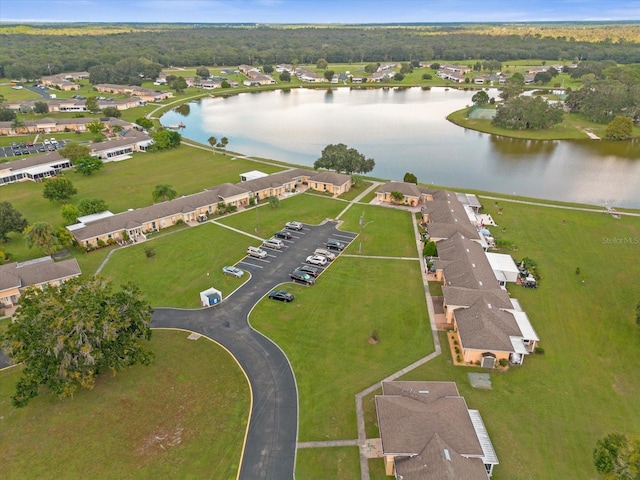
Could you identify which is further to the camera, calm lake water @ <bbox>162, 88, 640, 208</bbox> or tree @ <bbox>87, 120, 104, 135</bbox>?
tree @ <bbox>87, 120, 104, 135</bbox>

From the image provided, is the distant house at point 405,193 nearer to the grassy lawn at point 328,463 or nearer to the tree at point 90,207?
the tree at point 90,207

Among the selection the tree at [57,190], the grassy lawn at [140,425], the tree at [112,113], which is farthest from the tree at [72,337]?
the tree at [112,113]

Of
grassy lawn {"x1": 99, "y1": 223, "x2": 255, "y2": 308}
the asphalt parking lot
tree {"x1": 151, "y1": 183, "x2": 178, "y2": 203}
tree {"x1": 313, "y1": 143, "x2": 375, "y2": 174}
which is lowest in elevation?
the asphalt parking lot

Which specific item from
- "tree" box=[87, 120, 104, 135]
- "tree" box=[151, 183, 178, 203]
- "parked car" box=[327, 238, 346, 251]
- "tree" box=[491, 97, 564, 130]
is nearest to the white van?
"parked car" box=[327, 238, 346, 251]

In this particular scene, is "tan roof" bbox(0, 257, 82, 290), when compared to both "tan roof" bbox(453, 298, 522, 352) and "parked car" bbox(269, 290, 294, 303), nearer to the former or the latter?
"parked car" bbox(269, 290, 294, 303)

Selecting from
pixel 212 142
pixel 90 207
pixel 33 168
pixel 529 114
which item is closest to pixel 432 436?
pixel 90 207

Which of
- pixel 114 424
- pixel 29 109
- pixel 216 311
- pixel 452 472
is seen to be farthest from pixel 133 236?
pixel 29 109

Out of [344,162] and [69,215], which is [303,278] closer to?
[69,215]
